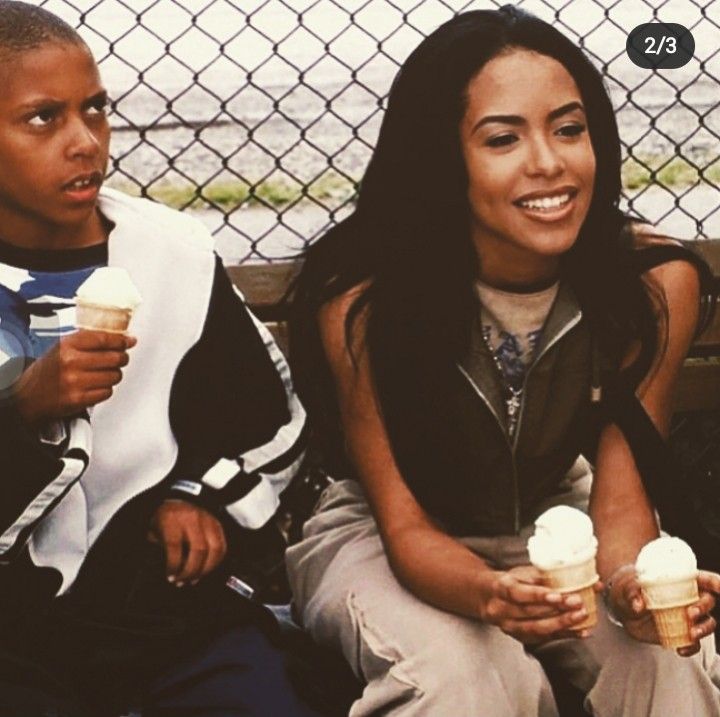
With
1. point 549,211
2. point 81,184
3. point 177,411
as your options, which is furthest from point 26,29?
point 549,211

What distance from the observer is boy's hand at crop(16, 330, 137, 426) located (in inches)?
90.0

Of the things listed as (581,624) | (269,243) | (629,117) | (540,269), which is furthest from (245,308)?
(629,117)

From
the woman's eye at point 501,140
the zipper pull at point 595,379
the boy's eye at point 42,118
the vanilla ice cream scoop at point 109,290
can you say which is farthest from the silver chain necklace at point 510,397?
the boy's eye at point 42,118

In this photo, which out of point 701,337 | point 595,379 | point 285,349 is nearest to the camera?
point 595,379

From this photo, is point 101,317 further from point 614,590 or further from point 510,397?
point 614,590

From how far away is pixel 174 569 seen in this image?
2514mm

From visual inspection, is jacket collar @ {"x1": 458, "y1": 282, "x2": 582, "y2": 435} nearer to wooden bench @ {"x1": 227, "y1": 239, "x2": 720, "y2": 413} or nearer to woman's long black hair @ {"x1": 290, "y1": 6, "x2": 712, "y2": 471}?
woman's long black hair @ {"x1": 290, "y1": 6, "x2": 712, "y2": 471}

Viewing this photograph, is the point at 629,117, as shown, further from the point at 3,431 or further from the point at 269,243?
the point at 3,431

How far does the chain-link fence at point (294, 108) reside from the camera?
5.10 meters

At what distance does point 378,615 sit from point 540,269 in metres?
0.66

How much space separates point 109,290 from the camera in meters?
2.29

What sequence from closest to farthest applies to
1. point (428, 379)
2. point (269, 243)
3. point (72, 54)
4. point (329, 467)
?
point (72, 54) → point (428, 379) → point (329, 467) → point (269, 243)

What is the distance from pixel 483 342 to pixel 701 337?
83cm

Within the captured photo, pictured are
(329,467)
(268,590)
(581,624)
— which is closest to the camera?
(581,624)
